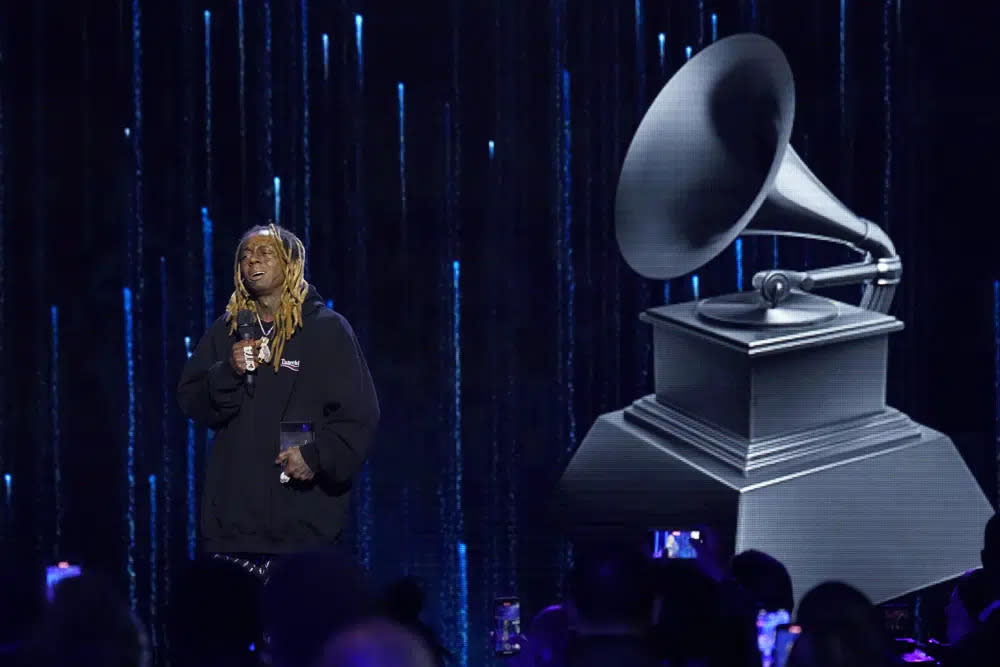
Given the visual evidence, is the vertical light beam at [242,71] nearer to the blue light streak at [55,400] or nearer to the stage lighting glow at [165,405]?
the stage lighting glow at [165,405]

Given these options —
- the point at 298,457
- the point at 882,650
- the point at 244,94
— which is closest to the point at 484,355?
the point at 244,94

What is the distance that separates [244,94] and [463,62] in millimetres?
631

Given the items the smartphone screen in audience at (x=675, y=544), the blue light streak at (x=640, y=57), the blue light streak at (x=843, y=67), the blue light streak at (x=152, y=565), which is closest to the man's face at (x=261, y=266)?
the smartphone screen in audience at (x=675, y=544)

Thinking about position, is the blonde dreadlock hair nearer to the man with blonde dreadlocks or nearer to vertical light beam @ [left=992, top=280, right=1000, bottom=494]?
the man with blonde dreadlocks

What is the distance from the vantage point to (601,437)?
4.17 metres

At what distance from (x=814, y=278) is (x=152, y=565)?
1.92 m

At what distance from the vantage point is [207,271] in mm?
4715

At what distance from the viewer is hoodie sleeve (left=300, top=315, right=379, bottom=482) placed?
2.88m

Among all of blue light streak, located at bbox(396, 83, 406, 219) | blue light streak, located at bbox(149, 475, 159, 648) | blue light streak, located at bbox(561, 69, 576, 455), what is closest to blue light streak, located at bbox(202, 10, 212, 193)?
blue light streak, located at bbox(396, 83, 406, 219)

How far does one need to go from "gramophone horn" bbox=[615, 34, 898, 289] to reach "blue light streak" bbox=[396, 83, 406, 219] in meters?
0.86

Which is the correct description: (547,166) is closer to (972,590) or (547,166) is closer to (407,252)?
(407,252)

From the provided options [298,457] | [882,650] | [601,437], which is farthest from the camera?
[601,437]

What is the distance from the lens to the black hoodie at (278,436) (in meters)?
2.88

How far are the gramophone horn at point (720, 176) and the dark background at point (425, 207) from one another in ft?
1.94
